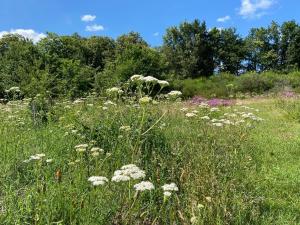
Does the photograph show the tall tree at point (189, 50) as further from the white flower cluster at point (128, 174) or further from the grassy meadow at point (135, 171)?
the white flower cluster at point (128, 174)

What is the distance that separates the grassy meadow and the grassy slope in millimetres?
18

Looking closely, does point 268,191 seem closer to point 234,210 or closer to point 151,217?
point 234,210

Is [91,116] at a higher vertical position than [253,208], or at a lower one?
higher

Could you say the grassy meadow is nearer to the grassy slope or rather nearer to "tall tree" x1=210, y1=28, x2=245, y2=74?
the grassy slope

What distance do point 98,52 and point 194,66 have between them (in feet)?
35.6

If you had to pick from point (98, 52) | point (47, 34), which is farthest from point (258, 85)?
point (98, 52)

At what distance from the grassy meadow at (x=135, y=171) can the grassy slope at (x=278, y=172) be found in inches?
0.7

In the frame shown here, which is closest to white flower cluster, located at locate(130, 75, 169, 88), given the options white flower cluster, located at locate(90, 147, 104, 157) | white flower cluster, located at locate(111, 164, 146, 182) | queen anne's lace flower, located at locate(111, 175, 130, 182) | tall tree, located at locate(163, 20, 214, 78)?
white flower cluster, located at locate(90, 147, 104, 157)

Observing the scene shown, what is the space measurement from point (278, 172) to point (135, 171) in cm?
398

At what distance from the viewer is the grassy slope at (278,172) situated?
194 inches

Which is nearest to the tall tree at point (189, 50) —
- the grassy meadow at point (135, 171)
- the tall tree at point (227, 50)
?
the tall tree at point (227, 50)

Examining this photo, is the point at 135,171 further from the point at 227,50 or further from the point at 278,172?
the point at 227,50

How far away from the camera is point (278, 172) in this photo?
668 cm

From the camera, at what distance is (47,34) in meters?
37.2
